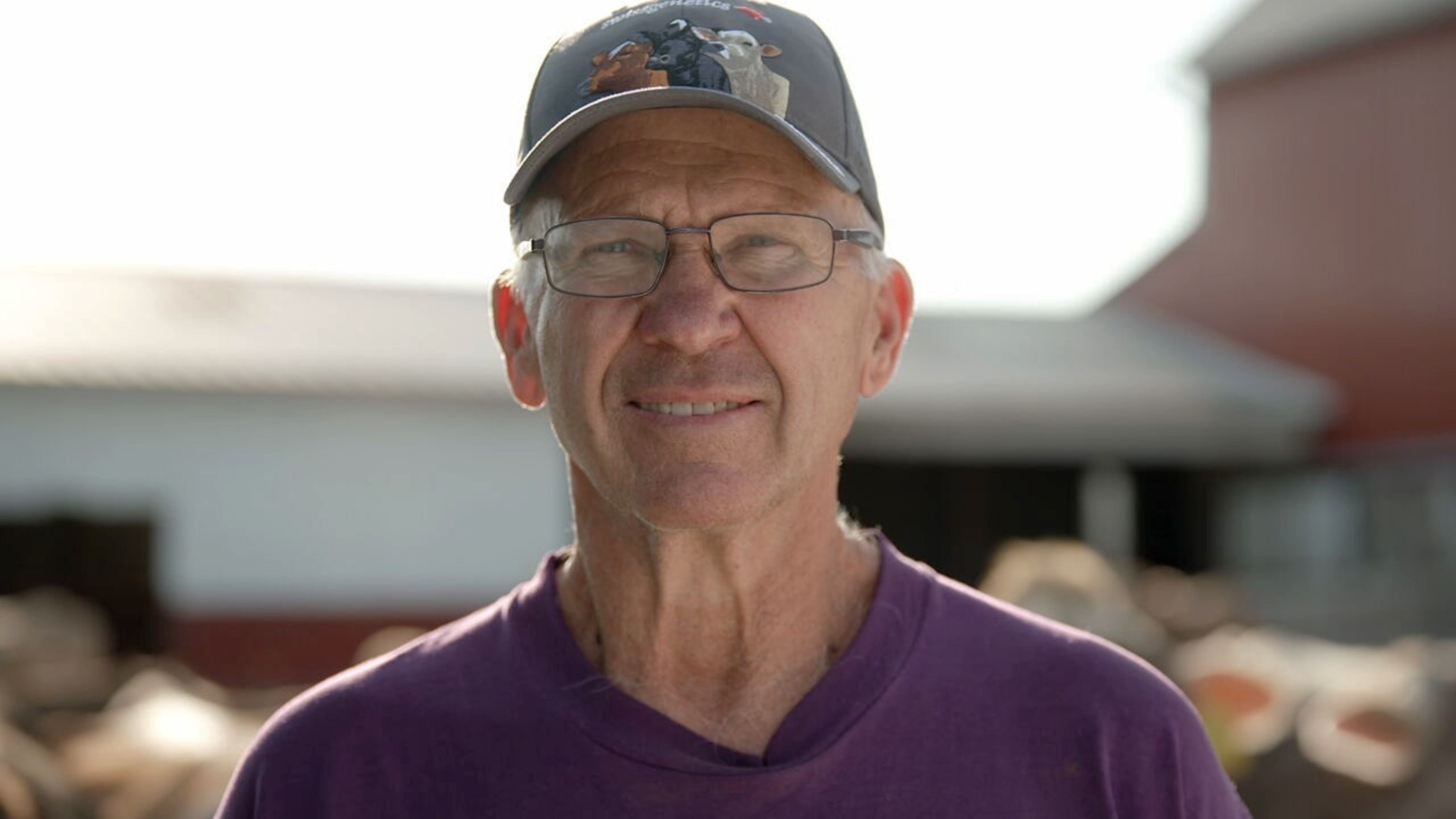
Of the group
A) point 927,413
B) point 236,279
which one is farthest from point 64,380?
point 927,413

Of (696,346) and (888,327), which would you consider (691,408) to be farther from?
(888,327)

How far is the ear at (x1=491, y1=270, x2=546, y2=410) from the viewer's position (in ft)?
7.30

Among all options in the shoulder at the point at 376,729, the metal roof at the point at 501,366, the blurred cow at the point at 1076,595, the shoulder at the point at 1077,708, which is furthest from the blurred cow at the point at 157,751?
the metal roof at the point at 501,366

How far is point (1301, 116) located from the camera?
912 inches

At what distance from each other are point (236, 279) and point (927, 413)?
8540 mm

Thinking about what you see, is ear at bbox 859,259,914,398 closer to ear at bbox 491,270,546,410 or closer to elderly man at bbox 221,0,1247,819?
elderly man at bbox 221,0,1247,819

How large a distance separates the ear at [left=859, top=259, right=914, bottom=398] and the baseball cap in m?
0.15

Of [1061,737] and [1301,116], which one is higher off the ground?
[1301,116]

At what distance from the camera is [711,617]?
215cm

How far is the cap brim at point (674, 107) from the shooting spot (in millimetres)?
2012

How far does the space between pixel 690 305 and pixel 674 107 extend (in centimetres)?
25

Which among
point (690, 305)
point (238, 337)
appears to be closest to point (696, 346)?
point (690, 305)

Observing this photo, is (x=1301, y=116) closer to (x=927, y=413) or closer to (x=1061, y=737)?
(x=927, y=413)

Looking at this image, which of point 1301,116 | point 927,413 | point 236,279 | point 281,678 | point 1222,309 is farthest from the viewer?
point 1222,309
